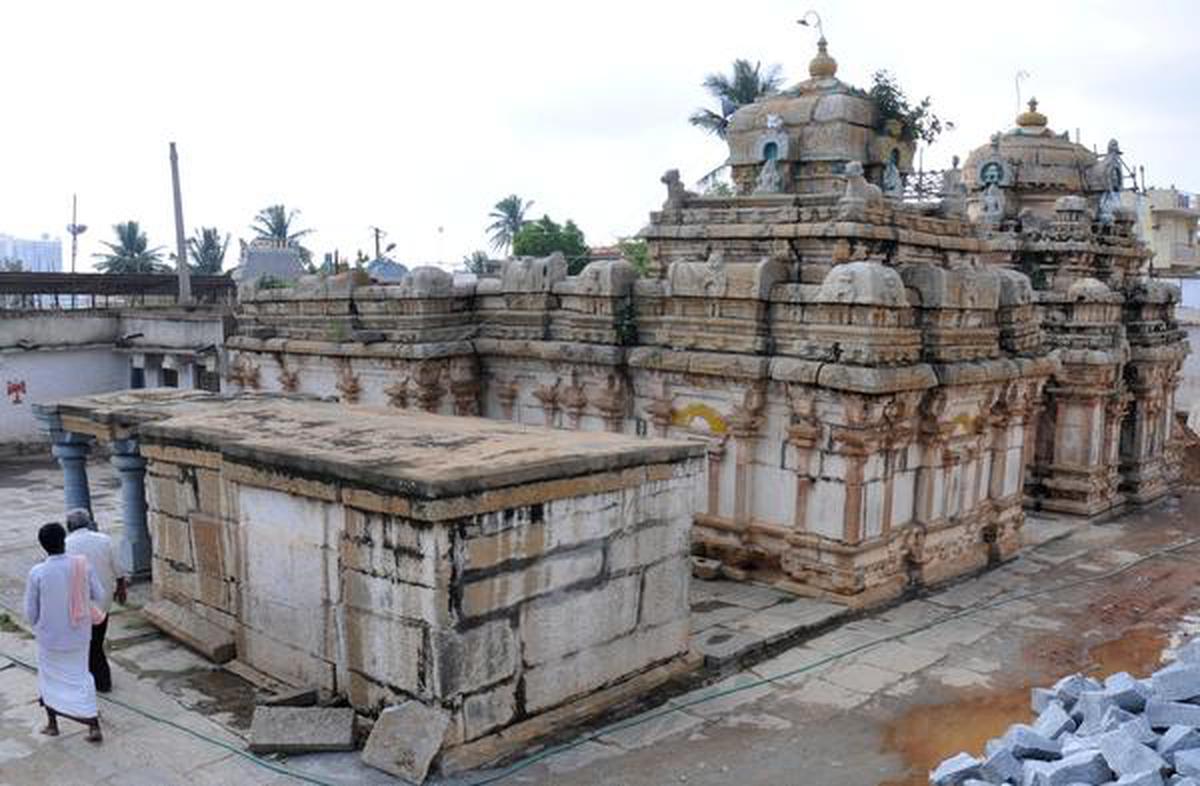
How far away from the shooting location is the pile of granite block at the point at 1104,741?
5965mm

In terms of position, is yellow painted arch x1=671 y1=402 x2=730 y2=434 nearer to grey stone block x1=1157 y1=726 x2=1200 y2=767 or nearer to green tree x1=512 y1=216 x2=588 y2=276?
grey stone block x1=1157 y1=726 x2=1200 y2=767

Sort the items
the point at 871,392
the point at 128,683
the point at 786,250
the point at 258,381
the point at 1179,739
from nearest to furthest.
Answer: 1. the point at 1179,739
2. the point at 128,683
3. the point at 871,392
4. the point at 786,250
5. the point at 258,381

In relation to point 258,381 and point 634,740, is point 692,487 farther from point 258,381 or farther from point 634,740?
point 258,381

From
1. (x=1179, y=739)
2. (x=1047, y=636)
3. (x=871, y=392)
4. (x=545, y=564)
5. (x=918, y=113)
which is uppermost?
(x=918, y=113)

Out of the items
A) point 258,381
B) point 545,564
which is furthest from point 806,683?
point 258,381

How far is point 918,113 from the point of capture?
14656mm

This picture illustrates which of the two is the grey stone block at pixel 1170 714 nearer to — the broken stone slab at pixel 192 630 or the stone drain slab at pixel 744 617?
the stone drain slab at pixel 744 617

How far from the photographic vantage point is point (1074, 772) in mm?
6008

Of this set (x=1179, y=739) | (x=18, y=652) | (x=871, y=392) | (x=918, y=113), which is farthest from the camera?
(x=918, y=113)

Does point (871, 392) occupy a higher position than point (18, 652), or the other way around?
point (871, 392)

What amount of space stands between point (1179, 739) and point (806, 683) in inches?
121

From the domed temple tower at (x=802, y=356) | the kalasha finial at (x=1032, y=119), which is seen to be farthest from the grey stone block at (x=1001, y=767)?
the kalasha finial at (x=1032, y=119)

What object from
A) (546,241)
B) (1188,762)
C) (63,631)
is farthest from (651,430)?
(546,241)

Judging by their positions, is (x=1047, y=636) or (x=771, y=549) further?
(x=771, y=549)
